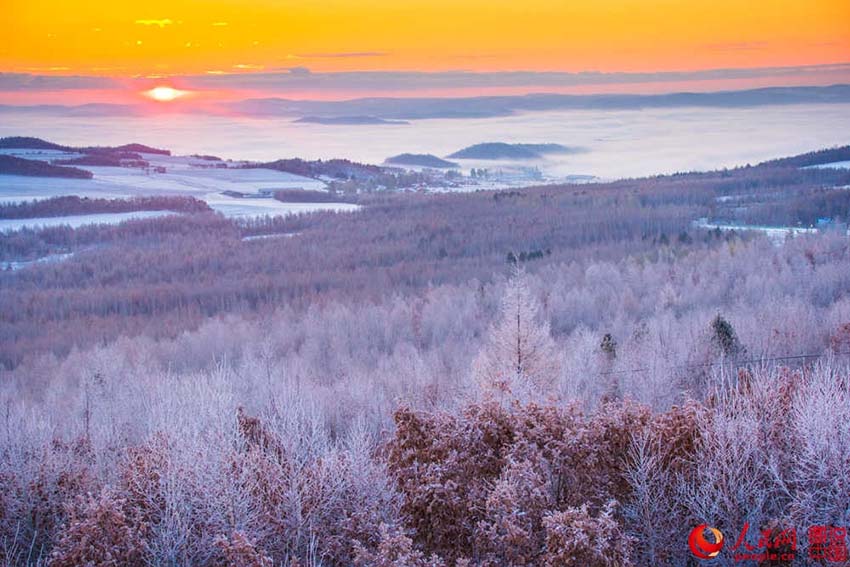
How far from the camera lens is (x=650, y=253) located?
83.9 meters

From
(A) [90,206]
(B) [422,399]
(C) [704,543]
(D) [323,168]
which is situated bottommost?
(B) [422,399]

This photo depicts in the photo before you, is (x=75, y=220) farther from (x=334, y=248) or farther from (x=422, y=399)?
(x=422, y=399)

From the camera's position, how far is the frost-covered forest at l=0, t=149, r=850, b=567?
10945 millimetres

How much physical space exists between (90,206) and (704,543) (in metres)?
113

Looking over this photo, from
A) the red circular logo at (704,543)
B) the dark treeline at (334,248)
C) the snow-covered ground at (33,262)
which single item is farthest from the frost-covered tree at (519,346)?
the snow-covered ground at (33,262)

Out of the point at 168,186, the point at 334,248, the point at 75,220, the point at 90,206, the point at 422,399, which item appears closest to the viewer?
the point at 422,399

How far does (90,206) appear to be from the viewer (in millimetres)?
112375

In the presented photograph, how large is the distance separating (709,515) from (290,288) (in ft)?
211

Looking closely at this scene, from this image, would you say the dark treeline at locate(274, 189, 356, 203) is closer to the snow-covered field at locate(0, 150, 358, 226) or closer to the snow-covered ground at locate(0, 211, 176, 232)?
the snow-covered field at locate(0, 150, 358, 226)

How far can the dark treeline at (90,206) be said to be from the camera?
105m

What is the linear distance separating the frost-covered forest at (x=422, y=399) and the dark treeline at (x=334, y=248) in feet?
1.69

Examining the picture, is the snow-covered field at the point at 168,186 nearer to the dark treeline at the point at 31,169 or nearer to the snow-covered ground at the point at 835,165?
the dark treeline at the point at 31,169

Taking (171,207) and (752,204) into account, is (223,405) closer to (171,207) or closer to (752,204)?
(752,204)

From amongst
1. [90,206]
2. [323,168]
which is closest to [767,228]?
[90,206]
